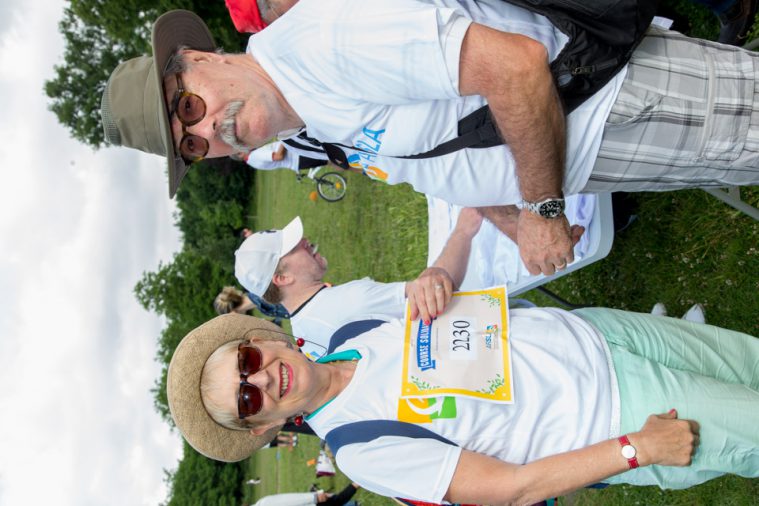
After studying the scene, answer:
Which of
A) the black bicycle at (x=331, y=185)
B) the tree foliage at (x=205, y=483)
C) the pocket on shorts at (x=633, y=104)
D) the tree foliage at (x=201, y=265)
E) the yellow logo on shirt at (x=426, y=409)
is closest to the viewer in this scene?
the pocket on shorts at (x=633, y=104)

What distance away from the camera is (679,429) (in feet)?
7.13

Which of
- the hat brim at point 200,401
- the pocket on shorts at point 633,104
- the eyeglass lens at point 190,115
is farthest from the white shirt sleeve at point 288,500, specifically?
the pocket on shorts at point 633,104

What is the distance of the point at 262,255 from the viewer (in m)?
4.82

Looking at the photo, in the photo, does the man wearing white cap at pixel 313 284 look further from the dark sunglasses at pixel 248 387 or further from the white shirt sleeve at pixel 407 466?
the white shirt sleeve at pixel 407 466

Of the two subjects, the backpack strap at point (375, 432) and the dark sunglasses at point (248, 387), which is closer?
the backpack strap at point (375, 432)

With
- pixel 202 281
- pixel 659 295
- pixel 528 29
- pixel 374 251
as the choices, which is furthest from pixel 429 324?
pixel 202 281

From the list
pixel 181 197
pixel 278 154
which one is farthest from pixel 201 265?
pixel 278 154

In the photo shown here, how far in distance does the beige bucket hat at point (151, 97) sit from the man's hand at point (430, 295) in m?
1.34

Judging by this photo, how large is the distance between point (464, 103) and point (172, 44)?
4.84 feet

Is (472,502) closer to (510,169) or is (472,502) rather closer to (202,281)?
(510,169)

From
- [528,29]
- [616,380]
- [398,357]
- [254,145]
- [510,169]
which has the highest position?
[528,29]

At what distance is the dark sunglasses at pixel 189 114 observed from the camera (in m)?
2.40

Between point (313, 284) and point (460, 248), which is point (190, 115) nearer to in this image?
point (460, 248)

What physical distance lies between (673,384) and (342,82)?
1881 millimetres
